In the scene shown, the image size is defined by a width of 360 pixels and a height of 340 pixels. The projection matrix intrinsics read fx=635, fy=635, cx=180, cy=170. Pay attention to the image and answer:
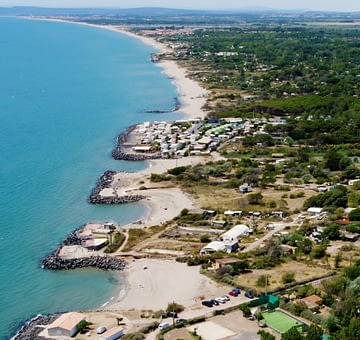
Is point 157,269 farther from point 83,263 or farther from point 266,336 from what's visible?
point 266,336

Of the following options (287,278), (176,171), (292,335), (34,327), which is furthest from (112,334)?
(176,171)

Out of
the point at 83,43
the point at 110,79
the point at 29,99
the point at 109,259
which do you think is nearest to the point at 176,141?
the point at 109,259

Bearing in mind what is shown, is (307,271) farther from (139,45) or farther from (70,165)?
(139,45)

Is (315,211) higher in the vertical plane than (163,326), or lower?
lower

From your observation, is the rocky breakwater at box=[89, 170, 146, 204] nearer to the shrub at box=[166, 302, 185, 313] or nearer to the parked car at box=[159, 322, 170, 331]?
the shrub at box=[166, 302, 185, 313]

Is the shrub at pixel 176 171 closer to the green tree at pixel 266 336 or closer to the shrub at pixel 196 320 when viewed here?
the shrub at pixel 196 320

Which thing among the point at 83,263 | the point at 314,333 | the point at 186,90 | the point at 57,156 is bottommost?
the point at 57,156

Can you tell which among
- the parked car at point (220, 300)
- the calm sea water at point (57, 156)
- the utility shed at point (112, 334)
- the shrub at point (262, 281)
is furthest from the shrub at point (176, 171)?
the utility shed at point (112, 334)
